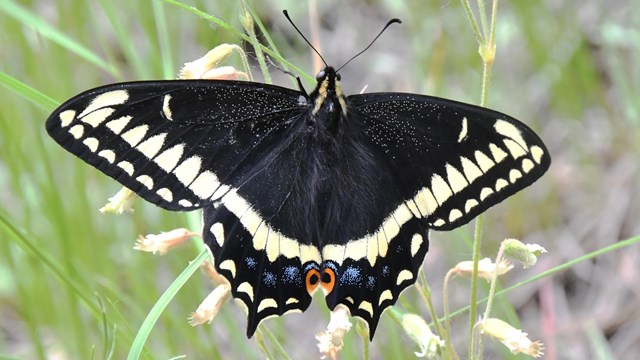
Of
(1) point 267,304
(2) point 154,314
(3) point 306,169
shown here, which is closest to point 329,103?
(3) point 306,169

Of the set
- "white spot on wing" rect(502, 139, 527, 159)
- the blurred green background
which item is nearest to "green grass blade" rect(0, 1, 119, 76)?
the blurred green background

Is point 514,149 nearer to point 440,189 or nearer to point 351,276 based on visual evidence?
point 440,189

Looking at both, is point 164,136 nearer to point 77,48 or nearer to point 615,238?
point 77,48

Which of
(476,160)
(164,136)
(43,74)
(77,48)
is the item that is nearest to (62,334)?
(43,74)

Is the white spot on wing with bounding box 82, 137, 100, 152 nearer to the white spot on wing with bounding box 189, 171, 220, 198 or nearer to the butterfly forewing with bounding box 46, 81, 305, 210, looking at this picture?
the butterfly forewing with bounding box 46, 81, 305, 210

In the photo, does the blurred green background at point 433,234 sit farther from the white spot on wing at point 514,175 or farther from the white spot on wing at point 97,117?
the white spot on wing at point 514,175

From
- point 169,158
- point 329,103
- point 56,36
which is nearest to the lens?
point 169,158
